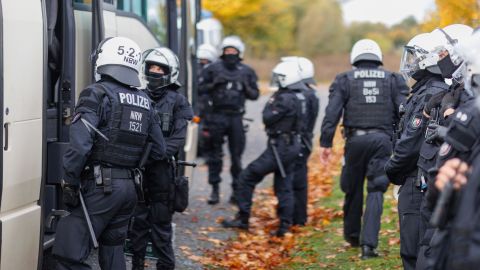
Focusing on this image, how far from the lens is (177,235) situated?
29.8 ft

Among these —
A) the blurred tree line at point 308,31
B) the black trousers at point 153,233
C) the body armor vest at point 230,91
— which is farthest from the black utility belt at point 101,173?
the blurred tree line at point 308,31

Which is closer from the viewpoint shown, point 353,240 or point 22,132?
point 22,132

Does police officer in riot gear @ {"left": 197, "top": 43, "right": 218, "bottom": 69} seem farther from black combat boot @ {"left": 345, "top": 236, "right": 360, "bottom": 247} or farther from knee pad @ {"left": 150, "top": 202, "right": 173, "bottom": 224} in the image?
knee pad @ {"left": 150, "top": 202, "right": 173, "bottom": 224}

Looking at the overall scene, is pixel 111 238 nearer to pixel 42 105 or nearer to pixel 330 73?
pixel 42 105

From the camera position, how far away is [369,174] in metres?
8.03

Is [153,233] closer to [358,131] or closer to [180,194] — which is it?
[180,194]

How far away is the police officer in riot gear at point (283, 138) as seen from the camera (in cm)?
914

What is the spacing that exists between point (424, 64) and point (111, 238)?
249cm

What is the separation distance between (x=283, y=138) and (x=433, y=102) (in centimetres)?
396

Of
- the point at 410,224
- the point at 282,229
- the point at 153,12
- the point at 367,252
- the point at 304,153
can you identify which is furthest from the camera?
the point at 304,153

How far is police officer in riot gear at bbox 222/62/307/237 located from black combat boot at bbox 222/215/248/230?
0.79ft

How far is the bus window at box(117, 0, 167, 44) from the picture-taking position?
8252mm

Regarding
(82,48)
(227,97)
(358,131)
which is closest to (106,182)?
(82,48)

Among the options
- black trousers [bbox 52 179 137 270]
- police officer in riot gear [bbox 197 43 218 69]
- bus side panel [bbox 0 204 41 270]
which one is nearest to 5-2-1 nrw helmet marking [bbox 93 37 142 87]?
black trousers [bbox 52 179 137 270]
